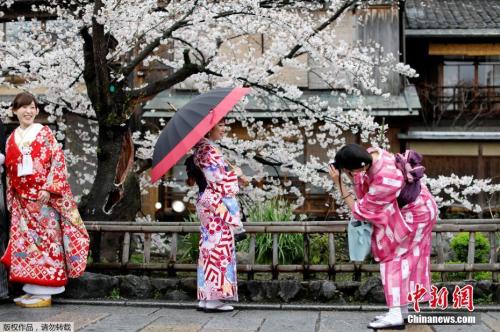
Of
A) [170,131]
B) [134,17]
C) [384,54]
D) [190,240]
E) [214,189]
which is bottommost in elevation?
[190,240]

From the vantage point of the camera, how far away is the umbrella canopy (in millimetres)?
5484

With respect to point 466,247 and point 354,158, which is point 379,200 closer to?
point 354,158

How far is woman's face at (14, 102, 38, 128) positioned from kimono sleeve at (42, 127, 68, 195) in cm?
23

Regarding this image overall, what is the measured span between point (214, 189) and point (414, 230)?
192 centimetres

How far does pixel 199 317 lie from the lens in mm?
5742

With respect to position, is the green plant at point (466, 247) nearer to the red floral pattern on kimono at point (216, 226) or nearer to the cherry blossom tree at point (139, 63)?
the cherry blossom tree at point (139, 63)

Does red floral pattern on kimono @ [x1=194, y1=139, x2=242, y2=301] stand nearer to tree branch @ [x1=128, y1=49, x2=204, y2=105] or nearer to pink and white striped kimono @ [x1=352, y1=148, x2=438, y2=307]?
pink and white striped kimono @ [x1=352, y1=148, x2=438, y2=307]

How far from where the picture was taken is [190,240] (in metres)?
7.73

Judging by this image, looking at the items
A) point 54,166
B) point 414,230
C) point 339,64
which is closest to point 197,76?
point 339,64

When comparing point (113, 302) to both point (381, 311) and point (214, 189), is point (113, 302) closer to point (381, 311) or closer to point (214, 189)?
point (214, 189)

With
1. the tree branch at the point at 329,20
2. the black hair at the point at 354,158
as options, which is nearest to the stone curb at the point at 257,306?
the black hair at the point at 354,158

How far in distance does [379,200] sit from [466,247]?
3.17m

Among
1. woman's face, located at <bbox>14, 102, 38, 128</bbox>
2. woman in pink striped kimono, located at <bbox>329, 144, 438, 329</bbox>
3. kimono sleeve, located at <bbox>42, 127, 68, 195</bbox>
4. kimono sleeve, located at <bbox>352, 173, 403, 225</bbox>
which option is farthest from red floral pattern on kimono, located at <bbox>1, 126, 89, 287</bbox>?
kimono sleeve, located at <bbox>352, 173, 403, 225</bbox>

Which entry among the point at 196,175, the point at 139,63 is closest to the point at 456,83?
the point at 139,63
